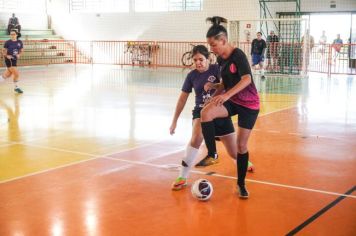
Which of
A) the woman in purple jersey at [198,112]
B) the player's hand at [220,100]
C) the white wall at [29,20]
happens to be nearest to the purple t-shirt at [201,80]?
the woman in purple jersey at [198,112]

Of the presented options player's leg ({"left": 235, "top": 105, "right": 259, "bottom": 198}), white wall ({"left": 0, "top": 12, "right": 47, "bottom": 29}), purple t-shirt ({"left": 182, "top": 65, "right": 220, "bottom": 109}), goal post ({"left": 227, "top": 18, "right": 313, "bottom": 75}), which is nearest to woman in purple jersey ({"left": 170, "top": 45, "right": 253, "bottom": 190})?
purple t-shirt ({"left": 182, "top": 65, "right": 220, "bottom": 109})

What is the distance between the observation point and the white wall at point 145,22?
28484 mm

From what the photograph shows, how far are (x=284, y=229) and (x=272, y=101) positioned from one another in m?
10.3

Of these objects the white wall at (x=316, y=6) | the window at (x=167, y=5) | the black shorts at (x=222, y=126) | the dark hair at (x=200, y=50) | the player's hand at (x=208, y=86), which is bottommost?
the black shorts at (x=222, y=126)

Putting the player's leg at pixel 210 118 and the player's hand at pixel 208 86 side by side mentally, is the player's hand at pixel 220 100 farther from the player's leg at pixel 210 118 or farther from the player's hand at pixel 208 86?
the player's hand at pixel 208 86

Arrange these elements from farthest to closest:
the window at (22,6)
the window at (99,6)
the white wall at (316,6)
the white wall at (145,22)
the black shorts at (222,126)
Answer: the window at (22,6), the window at (99,6), the white wall at (145,22), the white wall at (316,6), the black shorts at (222,126)

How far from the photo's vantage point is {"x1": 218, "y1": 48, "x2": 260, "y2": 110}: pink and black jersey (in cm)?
562

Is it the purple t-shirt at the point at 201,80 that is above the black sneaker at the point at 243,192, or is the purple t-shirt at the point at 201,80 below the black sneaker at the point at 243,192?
above

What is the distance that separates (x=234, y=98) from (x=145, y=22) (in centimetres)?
2658

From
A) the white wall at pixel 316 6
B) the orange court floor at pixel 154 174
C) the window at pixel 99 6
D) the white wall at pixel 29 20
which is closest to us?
the orange court floor at pixel 154 174

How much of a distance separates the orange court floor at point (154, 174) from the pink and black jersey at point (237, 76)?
44.6 inches

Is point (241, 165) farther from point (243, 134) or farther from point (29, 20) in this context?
point (29, 20)

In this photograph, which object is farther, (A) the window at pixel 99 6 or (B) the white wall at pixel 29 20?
(A) the window at pixel 99 6

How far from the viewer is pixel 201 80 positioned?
646cm
